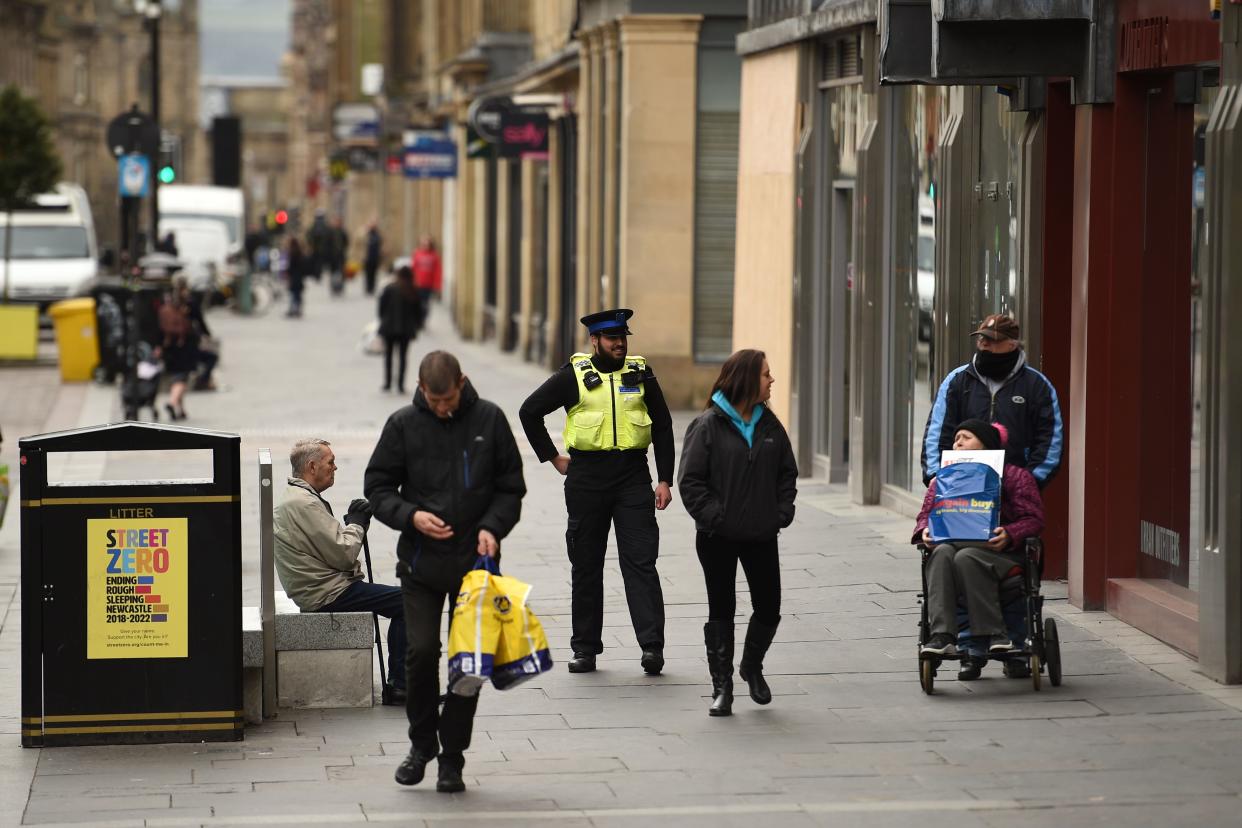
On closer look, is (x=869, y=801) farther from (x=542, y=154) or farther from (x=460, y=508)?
(x=542, y=154)

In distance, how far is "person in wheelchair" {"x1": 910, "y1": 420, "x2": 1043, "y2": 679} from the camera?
9.57m

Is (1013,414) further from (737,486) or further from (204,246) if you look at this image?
(204,246)

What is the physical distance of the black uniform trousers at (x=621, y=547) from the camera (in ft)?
33.8

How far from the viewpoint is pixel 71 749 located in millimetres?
8836

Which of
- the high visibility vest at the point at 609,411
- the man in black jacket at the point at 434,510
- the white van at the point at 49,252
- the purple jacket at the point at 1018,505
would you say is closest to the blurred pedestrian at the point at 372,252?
the white van at the point at 49,252

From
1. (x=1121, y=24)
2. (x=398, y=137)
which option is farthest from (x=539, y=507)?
(x=398, y=137)

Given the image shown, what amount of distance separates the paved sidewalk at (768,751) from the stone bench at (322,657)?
0.33 feet

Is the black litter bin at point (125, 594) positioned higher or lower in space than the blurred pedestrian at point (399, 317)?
lower

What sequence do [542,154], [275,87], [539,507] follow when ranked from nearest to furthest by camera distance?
[539,507], [542,154], [275,87]

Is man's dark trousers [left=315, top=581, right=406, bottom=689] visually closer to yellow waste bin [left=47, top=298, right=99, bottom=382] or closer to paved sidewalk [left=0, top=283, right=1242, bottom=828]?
paved sidewalk [left=0, top=283, right=1242, bottom=828]

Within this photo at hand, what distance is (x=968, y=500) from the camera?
9555mm

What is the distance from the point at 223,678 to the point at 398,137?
57.4 m

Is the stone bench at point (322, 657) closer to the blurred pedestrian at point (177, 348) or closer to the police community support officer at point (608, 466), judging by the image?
the police community support officer at point (608, 466)

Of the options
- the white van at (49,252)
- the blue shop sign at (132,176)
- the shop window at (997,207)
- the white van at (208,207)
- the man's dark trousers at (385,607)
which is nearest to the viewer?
the man's dark trousers at (385,607)
